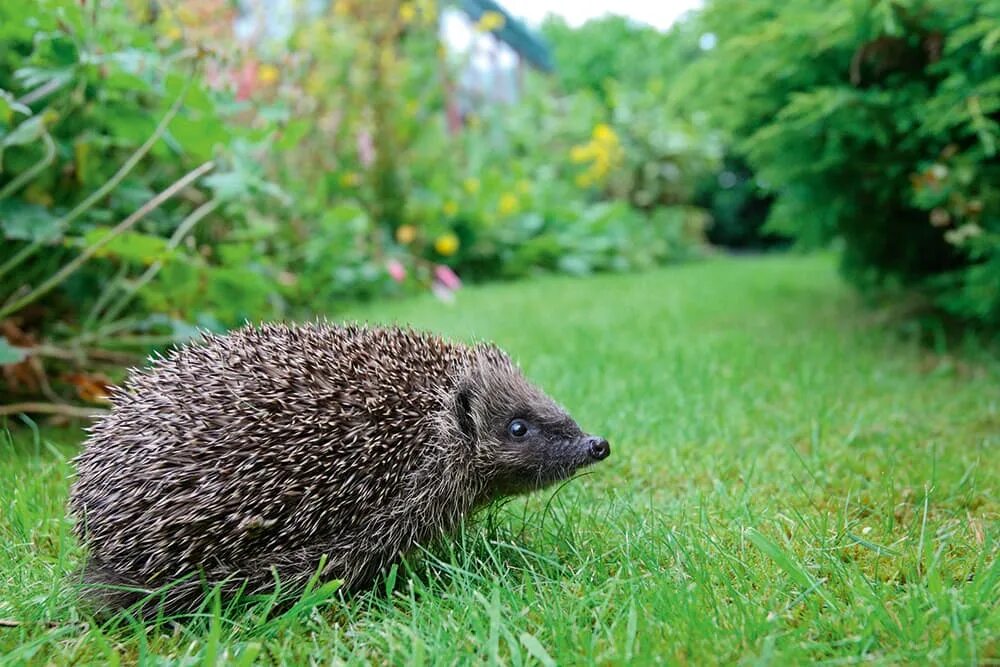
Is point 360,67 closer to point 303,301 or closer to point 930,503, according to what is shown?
point 303,301

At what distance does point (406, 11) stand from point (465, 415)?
766 cm

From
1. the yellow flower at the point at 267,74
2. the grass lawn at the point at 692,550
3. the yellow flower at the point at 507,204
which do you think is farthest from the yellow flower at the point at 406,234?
the grass lawn at the point at 692,550

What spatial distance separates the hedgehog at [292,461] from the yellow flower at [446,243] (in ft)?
22.7

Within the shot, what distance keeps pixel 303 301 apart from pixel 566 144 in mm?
8870

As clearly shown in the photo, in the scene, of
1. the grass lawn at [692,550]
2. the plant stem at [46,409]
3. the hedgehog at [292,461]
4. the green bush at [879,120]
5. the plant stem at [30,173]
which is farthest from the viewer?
the green bush at [879,120]

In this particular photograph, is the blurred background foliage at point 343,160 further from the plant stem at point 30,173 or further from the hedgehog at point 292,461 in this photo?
the hedgehog at point 292,461

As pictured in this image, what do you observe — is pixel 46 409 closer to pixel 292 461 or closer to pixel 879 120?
pixel 292 461

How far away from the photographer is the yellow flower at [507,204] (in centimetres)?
1061

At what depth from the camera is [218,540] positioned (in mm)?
2293

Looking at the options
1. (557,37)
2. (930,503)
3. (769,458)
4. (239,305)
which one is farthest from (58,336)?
(557,37)

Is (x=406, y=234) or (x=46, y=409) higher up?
(x=406, y=234)

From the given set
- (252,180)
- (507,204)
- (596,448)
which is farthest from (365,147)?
(596,448)

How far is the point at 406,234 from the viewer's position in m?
9.38

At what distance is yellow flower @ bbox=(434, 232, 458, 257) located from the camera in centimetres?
972
